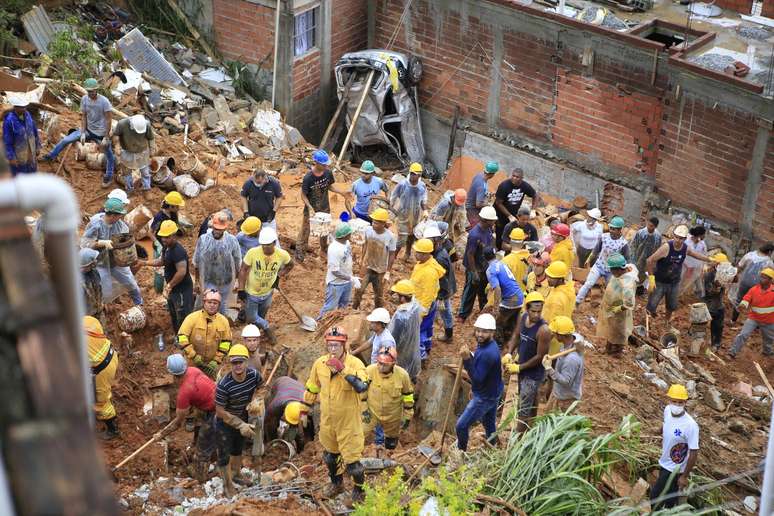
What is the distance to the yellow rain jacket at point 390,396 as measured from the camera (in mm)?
9664

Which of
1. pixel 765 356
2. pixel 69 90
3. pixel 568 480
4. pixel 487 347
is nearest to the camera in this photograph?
pixel 568 480

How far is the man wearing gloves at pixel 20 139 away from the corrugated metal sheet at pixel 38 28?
199 inches

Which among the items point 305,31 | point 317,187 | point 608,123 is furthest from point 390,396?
point 305,31

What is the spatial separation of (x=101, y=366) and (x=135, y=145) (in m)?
5.26

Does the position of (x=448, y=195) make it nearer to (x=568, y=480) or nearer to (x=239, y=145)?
(x=239, y=145)

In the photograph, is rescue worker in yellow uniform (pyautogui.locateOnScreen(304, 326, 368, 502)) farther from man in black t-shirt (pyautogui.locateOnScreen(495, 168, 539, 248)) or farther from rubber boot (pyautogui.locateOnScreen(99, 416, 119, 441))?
man in black t-shirt (pyautogui.locateOnScreen(495, 168, 539, 248))

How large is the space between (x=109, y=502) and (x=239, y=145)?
15.8 m

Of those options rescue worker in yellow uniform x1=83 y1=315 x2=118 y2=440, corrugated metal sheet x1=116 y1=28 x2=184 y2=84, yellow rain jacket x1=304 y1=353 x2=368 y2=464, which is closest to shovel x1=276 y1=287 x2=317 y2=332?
rescue worker in yellow uniform x1=83 y1=315 x2=118 y2=440

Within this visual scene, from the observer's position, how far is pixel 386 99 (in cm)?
1964

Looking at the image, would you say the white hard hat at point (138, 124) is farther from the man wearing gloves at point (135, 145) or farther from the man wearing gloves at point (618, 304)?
the man wearing gloves at point (618, 304)

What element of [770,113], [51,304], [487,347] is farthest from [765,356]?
[51,304]

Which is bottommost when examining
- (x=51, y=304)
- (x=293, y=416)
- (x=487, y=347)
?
(x=293, y=416)

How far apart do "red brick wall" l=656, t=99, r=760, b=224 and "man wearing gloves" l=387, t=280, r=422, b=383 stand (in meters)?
7.69

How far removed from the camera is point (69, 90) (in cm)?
1666
